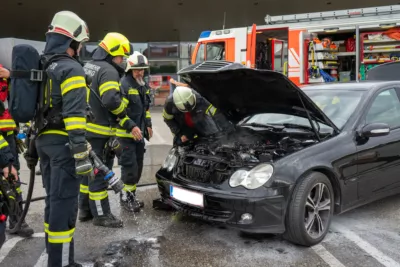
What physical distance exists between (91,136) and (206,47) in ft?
24.3

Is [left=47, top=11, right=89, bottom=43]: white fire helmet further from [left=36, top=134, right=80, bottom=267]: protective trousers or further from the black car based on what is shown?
the black car

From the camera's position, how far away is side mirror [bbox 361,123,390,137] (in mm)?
3709

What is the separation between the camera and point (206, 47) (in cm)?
1095

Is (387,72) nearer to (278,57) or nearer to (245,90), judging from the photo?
(245,90)

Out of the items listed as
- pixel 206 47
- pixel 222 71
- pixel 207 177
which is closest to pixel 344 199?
pixel 207 177

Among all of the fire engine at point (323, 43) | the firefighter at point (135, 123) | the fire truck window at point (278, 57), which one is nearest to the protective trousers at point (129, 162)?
the firefighter at point (135, 123)

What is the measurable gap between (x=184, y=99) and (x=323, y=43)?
6.00m

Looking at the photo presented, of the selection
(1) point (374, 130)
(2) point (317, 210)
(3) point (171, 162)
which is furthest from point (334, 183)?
(3) point (171, 162)

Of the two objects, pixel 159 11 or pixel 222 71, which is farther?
pixel 159 11

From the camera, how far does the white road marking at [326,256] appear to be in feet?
10.3

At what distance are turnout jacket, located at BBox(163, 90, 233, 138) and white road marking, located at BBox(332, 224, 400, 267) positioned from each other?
160 centimetres

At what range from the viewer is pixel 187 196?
3.60 m

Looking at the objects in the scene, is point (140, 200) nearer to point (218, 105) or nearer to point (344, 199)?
point (218, 105)

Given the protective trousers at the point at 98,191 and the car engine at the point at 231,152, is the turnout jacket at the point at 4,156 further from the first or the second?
the car engine at the point at 231,152
